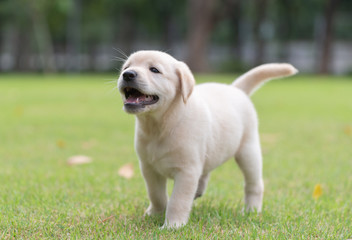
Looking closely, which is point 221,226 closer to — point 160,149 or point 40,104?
point 160,149

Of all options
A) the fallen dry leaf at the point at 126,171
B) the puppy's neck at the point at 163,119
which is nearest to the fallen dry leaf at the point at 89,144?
the fallen dry leaf at the point at 126,171

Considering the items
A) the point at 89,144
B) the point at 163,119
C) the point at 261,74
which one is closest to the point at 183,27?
the point at 89,144

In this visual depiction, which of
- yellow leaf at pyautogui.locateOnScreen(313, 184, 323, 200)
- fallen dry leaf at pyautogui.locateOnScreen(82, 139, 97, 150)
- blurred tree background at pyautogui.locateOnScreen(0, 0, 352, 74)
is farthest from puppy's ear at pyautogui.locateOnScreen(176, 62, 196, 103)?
blurred tree background at pyautogui.locateOnScreen(0, 0, 352, 74)

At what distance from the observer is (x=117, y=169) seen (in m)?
4.17

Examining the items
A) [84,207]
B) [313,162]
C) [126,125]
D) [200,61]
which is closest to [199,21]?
[200,61]

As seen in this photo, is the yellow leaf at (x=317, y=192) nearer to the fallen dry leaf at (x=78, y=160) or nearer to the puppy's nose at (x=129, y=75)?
the puppy's nose at (x=129, y=75)

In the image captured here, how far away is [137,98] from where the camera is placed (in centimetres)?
259

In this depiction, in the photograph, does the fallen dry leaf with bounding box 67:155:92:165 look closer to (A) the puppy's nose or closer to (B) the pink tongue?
(B) the pink tongue

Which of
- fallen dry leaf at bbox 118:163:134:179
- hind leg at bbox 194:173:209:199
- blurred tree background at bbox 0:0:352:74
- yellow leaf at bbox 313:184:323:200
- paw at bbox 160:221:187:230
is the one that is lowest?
blurred tree background at bbox 0:0:352:74

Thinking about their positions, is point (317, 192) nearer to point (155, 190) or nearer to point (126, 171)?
point (155, 190)

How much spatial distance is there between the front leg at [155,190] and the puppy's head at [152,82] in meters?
0.44

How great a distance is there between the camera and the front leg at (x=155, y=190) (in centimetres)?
286

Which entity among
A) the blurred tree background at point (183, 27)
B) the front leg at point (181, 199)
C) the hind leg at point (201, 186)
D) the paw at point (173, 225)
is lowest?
the blurred tree background at point (183, 27)

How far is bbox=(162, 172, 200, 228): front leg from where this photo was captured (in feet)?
8.59
